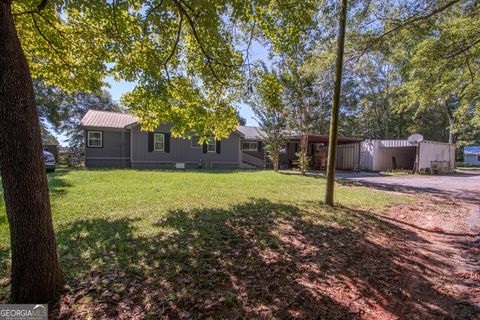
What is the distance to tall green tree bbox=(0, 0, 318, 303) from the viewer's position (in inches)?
79.4

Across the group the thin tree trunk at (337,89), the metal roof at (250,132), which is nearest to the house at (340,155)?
the metal roof at (250,132)

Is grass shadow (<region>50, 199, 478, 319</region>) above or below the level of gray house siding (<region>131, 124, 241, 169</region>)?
below

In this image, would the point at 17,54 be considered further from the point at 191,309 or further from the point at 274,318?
the point at 274,318

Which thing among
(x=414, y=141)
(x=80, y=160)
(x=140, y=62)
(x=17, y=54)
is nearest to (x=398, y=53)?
(x=140, y=62)

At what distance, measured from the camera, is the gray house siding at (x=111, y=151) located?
50.3ft

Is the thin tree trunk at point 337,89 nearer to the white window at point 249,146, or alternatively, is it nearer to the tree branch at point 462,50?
the tree branch at point 462,50

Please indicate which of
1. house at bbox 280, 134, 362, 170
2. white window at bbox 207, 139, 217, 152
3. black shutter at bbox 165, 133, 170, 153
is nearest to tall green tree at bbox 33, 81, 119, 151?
black shutter at bbox 165, 133, 170, 153

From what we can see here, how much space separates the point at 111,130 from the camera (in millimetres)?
15562

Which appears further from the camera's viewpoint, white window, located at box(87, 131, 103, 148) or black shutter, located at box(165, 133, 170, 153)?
black shutter, located at box(165, 133, 170, 153)

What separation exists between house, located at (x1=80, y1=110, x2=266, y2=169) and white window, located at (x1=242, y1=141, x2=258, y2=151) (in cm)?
267

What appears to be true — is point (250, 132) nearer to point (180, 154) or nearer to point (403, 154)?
point (180, 154)

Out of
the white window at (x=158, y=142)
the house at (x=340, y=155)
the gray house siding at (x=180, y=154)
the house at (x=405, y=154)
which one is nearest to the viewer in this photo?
the gray house siding at (x=180, y=154)

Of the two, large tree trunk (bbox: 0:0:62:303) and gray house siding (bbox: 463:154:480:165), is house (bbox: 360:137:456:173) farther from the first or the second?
gray house siding (bbox: 463:154:480:165)

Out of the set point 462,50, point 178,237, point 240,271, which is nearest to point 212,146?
point 462,50
